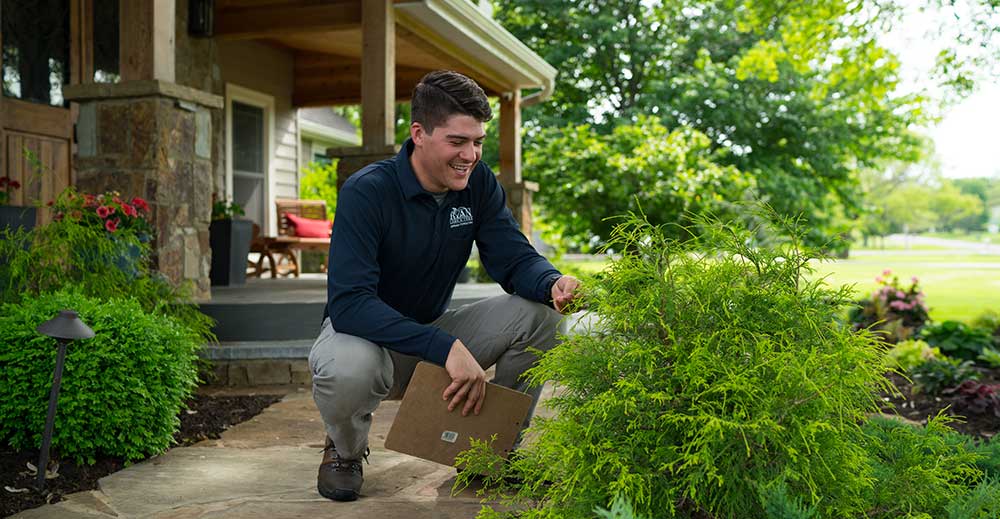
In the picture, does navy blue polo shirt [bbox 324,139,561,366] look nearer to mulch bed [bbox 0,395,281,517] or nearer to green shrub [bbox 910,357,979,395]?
mulch bed [bbox 0,395,281,517]

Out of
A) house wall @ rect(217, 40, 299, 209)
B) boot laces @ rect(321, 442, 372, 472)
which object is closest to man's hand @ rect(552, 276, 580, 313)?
boot laces @ rect(321, 442, 372, 472)

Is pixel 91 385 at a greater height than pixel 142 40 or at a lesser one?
lesser

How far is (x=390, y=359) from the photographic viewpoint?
2.61 m

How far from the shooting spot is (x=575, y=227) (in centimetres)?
1588

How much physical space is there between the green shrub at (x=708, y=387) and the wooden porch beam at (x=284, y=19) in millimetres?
5528

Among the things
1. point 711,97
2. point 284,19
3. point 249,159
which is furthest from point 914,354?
point 711,97

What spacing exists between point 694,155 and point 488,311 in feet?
42.4

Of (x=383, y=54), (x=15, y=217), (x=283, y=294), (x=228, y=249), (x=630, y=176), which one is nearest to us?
(x=15, y=217)

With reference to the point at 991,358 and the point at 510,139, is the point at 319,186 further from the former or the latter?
the point at 991,358

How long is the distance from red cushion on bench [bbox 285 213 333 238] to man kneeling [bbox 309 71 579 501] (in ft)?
22.6

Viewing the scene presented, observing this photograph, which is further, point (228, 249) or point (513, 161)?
point (513, 161)

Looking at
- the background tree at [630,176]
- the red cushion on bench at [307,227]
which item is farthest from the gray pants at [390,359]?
the background tree at [630,176]

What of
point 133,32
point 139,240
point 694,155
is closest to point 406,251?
point 139,240

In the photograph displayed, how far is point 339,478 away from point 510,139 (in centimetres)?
763
